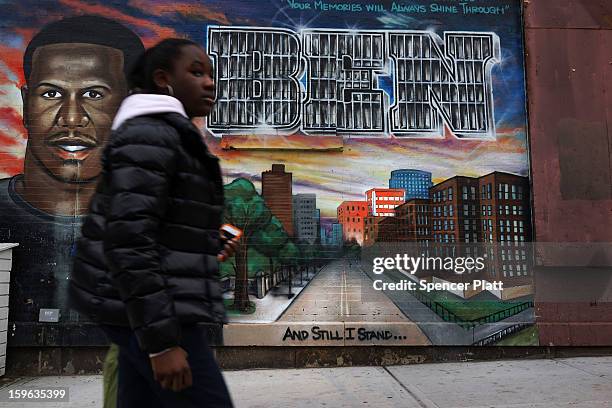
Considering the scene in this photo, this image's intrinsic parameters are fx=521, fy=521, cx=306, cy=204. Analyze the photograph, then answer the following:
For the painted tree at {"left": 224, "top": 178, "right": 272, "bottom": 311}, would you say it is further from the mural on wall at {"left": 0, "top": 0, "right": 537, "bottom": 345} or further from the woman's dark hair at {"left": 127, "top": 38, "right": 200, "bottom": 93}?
the woman's dark hair at {"left": 127, "top": 38, "right": 200, "bottom": 93}

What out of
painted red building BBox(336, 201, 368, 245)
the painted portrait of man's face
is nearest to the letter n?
painted red building BBox(336, 201, 368, 245)

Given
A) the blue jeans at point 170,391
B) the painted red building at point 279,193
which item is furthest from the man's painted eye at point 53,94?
the blue jeans at point 170,391

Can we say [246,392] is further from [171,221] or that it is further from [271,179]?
[171,221]

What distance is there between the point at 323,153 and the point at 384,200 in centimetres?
91

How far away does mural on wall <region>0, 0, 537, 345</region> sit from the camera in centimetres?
587

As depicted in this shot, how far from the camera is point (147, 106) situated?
1746 mm

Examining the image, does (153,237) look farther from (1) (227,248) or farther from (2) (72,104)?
(2) (72,104)

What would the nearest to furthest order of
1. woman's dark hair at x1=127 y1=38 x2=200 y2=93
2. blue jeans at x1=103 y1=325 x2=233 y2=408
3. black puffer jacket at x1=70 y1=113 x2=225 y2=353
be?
black puffer jacket at x1=70 y1=113 x2=225 y2=353
blue jeans at x1=103 y1=325 x2=233 y2=408
woman's dark hair at x1=127 y1=38 x2=200 y2=93

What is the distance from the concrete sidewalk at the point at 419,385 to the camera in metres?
4.36

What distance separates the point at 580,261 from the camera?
5996 millimetres

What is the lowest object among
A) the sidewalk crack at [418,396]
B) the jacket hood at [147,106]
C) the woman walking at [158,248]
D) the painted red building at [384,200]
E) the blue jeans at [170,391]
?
the sidewalk crack at [418,396]

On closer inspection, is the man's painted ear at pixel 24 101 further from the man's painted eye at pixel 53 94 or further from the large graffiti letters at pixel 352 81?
the large graffiti letters at pixel 352 81
